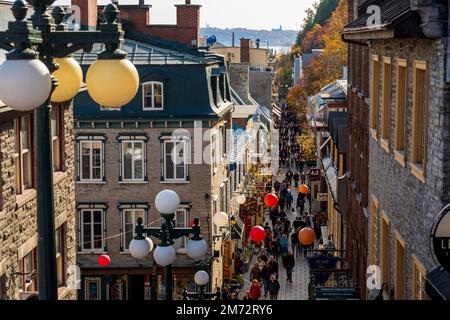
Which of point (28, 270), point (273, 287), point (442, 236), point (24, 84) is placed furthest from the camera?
point (273, 287)

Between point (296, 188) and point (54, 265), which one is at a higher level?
point (54, 265)

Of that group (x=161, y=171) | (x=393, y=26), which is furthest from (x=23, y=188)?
(x=161, y=171)

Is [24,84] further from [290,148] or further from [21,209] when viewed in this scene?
[290,148]

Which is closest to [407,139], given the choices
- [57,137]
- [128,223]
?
[57,137]

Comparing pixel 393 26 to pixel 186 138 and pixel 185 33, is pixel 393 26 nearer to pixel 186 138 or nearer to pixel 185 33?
pixel 186 138

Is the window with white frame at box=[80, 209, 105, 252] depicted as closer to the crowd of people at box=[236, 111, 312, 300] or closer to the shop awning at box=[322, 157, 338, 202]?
the crowd of people at box=[236, 111, 312, 300]

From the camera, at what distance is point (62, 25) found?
697 centimetres

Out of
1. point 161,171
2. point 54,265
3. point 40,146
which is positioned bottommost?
point 161,171

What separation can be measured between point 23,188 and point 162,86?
17.9 m

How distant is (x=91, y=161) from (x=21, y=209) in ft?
60.0

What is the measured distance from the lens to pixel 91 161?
3359 cm

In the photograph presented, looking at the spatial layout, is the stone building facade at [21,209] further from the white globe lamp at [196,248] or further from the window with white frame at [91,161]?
the window with white frame at [91,161]

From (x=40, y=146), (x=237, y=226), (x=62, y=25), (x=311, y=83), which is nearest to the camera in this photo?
(x=40, y=146)

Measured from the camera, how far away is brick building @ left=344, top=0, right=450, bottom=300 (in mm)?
11484
